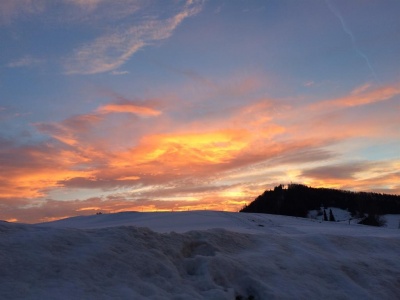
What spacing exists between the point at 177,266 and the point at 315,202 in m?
138

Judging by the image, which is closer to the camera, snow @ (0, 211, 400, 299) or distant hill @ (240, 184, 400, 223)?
snow @ (0, 211, 400, 299)

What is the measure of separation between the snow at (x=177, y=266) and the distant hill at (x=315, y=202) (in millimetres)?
101848

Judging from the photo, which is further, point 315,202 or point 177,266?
point 315,202

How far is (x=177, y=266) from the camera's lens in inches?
419

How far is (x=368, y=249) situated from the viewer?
16312 mm

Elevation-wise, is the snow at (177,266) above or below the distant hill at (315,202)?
below

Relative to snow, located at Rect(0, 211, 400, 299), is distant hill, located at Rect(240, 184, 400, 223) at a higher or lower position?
higher

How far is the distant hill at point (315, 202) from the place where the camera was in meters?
121

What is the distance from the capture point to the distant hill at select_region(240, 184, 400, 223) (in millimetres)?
121312

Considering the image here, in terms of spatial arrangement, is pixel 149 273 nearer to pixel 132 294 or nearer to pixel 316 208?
pixel 132 294

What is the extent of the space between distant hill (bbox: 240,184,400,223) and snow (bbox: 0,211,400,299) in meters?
102

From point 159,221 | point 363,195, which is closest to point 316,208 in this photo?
point 363,195

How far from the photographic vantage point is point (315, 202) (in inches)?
5630

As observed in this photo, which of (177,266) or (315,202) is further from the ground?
(315,202)
